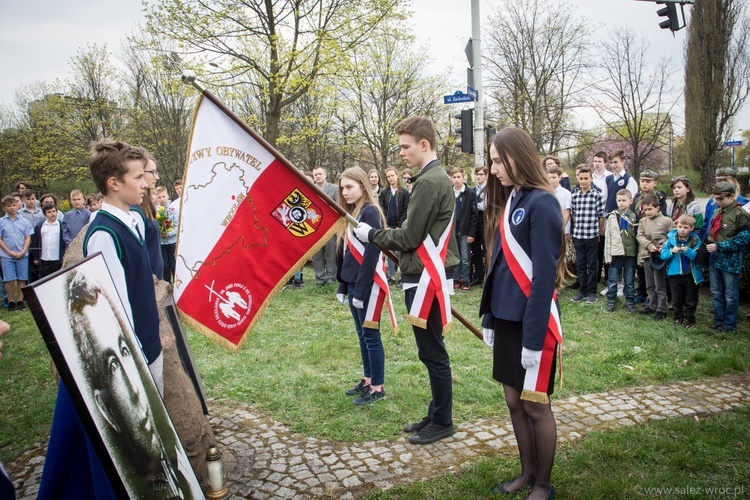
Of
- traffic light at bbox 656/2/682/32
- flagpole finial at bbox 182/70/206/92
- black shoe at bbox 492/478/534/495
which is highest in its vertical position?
traffic light at bbox 656/2/682/32

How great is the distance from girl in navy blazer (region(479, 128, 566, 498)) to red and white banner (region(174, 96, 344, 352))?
1.36m

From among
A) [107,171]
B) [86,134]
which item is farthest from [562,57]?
[107,171]

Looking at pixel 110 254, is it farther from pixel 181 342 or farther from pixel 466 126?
pixel 466 126

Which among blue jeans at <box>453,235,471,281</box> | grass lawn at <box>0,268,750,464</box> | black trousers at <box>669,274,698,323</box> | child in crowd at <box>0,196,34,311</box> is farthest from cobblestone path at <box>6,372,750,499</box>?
child in crowd at <box>0,196,34,311</box>

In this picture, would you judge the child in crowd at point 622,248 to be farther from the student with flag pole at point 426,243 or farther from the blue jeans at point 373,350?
the student with flag pole at point 426,243

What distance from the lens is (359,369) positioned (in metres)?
5.46

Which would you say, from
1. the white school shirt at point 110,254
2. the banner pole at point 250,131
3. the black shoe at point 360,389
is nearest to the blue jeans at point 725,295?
the black shoe at point 360,389

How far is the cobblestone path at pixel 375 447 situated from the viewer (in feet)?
11.2

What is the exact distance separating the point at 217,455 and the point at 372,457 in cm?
114

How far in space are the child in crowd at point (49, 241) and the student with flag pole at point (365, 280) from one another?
7.84 m

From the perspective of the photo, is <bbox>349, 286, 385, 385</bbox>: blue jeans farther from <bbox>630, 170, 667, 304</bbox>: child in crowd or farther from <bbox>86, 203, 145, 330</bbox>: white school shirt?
<bbox>630, 170, 667, 304</bbox>: child in crowd

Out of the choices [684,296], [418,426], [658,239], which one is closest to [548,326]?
[418,426]

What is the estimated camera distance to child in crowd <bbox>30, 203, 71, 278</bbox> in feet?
32.5

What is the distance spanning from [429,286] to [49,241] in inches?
362
